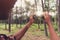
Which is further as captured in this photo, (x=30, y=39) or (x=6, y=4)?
(x=30, y=39)

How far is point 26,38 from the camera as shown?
26.9ft

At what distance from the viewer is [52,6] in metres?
14.3

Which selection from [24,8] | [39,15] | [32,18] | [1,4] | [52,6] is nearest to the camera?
[1,4]

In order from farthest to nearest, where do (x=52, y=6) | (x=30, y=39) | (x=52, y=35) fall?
(x=52, y=6) → (x=30, y=39) → (x=52, y=35)

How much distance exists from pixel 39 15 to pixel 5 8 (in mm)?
242

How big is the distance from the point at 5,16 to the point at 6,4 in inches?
1.9

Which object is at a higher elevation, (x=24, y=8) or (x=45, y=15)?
(x=45, y=15)

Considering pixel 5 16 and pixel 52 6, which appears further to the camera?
pixel 52 6

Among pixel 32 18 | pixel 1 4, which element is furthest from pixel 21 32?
pixel 1 4

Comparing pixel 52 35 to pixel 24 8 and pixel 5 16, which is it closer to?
pixel 5 16

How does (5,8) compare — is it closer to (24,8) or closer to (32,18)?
(32,18)

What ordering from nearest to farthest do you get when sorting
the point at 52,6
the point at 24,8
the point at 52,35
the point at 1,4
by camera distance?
the point at 1,4
the point at 52,35
the point at 52,6
the point at 24,8

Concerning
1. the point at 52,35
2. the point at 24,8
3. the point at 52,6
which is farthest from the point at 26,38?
the point at 24,8

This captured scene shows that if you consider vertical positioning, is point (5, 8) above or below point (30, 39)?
above
